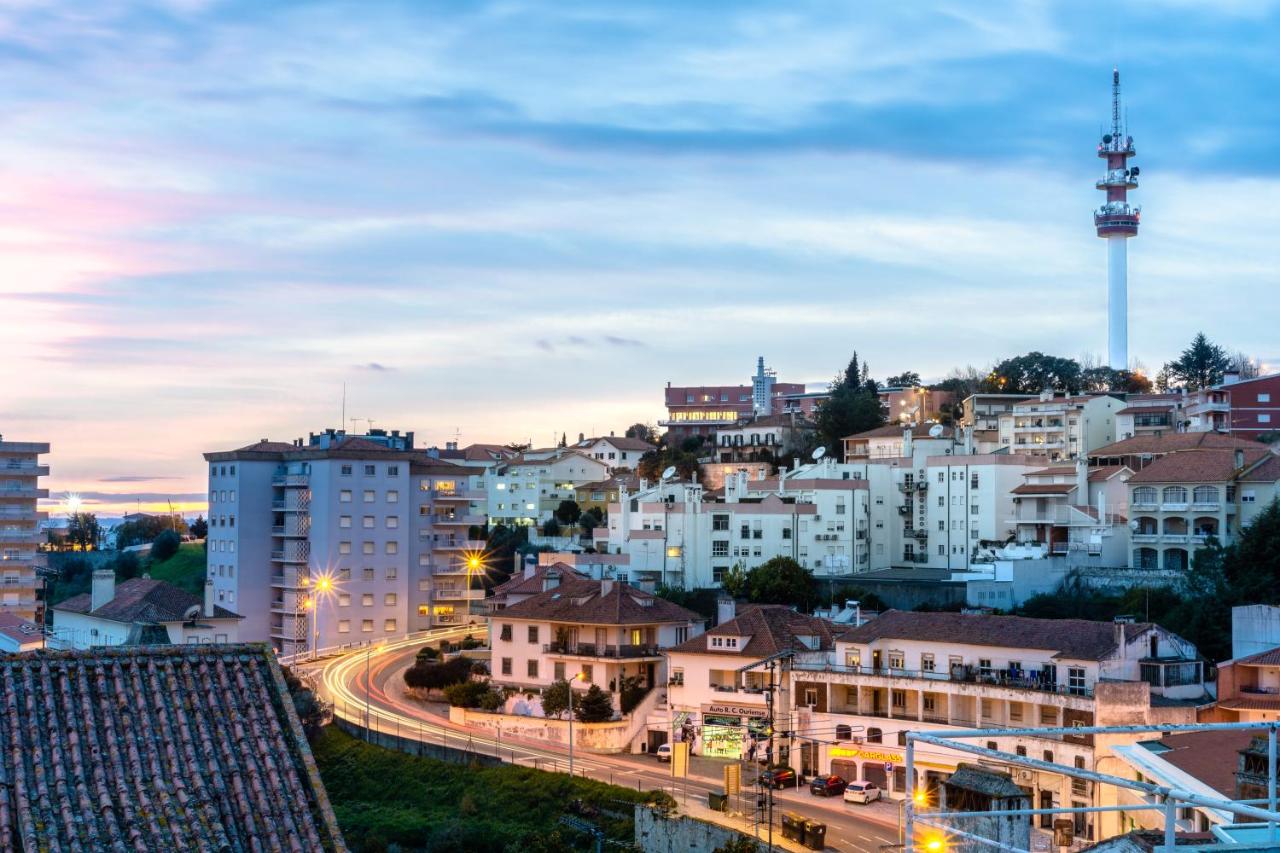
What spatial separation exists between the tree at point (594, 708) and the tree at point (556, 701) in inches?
44.3

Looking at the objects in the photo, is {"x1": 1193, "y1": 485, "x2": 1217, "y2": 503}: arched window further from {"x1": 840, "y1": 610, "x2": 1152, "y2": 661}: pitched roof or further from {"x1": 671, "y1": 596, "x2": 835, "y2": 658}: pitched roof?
{"x1": 671, "y1": 596, "x2": 835, "y2": 658}: pitched roof

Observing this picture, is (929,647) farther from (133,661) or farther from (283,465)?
(283,465)

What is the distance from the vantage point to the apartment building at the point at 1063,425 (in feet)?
270

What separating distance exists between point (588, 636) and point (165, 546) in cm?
5857

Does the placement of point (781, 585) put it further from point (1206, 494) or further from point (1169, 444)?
point (1169, 444)

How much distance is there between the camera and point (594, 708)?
54188 millimetres

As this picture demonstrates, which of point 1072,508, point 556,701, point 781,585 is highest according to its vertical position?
point 1072,508

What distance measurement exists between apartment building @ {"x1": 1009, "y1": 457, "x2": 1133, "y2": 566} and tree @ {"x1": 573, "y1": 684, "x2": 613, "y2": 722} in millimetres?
23789

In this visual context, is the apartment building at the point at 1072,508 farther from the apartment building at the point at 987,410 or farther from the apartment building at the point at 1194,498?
the apartment building at the point at 987,410

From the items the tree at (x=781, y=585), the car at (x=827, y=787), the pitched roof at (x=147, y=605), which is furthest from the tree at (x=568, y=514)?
the car at (x=827, y=787)

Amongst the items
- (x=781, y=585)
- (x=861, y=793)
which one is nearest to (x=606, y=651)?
(x=781, y=585)

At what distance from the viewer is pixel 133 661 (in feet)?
40.2

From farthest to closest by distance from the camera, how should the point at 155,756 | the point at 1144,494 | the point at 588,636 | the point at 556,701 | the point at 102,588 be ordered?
the point at 102,588 → the point at 1144,494 → the point at 588,636 → the point at 556,701 → the point at 155,756

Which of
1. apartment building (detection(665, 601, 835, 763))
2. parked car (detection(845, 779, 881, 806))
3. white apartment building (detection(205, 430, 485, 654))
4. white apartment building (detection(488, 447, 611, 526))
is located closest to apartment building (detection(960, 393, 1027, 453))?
white apartment building (detection(205, 430, 485, 654))
